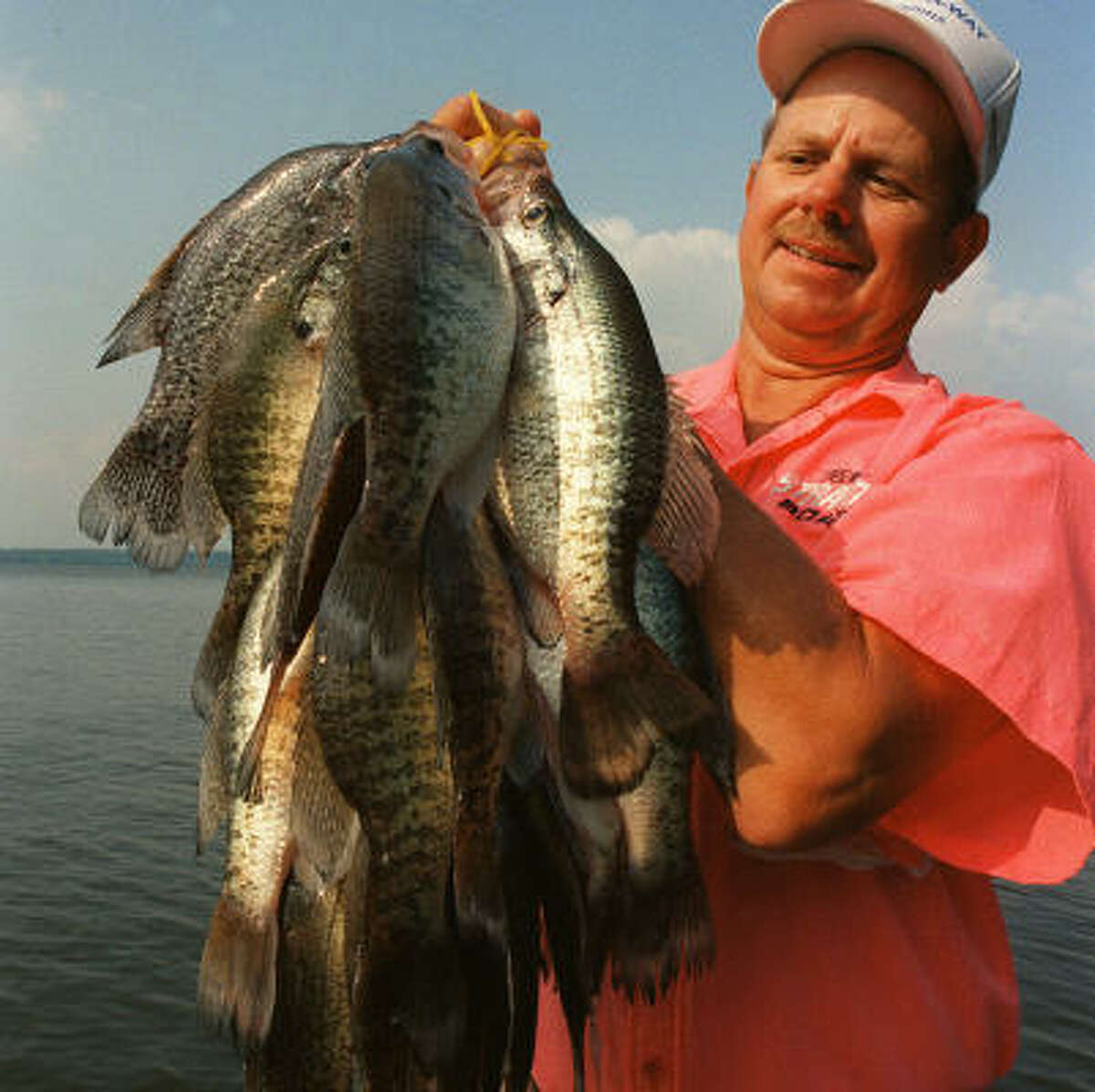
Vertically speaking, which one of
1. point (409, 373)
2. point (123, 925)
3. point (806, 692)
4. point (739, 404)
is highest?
point (739, 404)

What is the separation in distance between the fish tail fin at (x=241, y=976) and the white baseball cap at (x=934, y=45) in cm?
243

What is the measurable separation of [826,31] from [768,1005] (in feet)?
7.85

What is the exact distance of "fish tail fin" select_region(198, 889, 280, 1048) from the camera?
6.09ft

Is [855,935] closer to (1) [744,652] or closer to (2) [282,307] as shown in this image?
(1) [744,652]

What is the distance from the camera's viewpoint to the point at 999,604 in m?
1.99

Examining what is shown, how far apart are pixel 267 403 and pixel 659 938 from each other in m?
1.18

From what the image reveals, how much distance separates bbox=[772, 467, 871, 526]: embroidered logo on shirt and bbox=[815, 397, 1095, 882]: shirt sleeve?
8cm

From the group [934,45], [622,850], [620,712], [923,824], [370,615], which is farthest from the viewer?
[934,45]

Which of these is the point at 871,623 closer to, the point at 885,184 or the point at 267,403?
the point at 267,403

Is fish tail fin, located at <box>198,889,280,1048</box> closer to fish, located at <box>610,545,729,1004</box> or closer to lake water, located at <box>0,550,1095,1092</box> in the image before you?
fish, located at <box>610,545,729,1004</box>

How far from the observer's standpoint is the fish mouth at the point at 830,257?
2.84m

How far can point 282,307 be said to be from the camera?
1.84m

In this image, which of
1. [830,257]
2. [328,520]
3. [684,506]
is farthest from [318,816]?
[830,257]

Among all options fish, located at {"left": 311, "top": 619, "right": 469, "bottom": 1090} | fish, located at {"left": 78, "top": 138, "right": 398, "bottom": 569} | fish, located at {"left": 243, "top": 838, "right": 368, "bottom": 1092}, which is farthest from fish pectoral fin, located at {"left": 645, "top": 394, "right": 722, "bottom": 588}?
fish, located at {"left": 243, "top": 838, "right": 368, "bottom": 1092}
